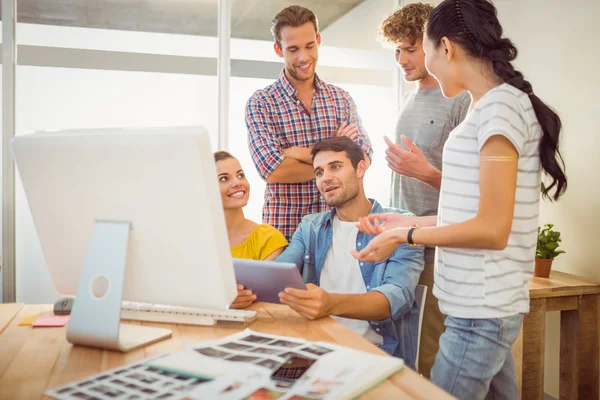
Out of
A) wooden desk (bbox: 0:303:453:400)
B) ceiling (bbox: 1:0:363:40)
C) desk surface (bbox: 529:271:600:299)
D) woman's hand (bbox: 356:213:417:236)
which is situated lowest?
desk surface (bbox: 529:271:600:299)

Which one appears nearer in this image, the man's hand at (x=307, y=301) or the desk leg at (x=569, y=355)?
the man's hand at (x=307, y=301)

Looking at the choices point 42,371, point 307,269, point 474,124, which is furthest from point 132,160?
point 307,269

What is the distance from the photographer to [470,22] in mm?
1360

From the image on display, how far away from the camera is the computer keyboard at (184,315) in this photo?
143cm

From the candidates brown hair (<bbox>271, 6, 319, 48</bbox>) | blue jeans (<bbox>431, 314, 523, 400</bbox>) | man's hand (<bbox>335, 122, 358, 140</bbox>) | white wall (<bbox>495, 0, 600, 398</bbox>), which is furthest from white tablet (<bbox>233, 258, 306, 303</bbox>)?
white wall (<bbox>495, 0, 600, 398</bbox>)

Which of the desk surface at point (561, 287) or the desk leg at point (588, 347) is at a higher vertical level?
the desk surface at point (561, 287)

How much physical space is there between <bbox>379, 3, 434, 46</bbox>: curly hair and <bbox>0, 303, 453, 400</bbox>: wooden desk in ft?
4.19

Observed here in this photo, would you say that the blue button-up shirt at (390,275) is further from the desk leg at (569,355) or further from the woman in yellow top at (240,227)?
the desk leg at (569,355)

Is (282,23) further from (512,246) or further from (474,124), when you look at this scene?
(512,246)

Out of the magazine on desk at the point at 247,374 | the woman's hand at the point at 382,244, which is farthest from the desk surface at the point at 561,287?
the magazine on desk at the point at 247,374

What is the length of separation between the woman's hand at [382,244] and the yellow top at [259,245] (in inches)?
31.0

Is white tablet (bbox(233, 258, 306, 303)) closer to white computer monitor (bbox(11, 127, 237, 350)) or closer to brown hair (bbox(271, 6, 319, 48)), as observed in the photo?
white computer monitor (bbox(11, 127, 237, 350))

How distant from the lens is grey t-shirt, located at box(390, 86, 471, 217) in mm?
2295

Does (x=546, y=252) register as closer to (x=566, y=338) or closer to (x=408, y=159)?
(x=566, y=338)
